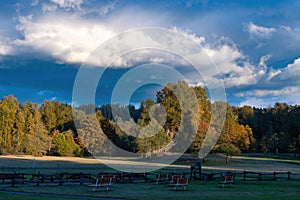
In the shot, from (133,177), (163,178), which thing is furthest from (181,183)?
(133,177)

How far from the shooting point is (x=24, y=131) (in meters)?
105

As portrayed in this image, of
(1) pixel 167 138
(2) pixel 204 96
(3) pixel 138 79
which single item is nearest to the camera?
(3) pixel 138 79

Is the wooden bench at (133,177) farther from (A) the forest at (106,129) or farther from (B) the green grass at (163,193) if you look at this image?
(A) the forest at (106,129)

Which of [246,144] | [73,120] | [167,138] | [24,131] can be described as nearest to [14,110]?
[24,131]

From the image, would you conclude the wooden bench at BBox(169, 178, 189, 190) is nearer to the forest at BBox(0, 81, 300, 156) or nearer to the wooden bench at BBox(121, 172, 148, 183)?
the wooden bench at BBox(121, 172, 148, 183)

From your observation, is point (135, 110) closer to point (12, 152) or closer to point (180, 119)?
point (180, 119)

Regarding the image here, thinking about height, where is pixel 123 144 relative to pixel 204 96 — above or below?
below

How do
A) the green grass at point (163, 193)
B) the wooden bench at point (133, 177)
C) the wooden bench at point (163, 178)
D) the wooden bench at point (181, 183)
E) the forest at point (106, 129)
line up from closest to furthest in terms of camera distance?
the green grass at point (163, 193)
the wooden bench at point (181, 183)
the wooden bench at point (163, 178)
the wooden bench at point (133, 177)
the forest at point (106, 129)

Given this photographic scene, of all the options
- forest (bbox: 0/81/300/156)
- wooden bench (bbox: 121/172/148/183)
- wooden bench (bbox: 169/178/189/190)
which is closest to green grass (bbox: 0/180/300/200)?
wooden bench (bbox: 169/178/189/190)

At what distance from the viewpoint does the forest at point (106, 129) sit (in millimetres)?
87500

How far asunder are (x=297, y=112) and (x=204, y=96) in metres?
27.7

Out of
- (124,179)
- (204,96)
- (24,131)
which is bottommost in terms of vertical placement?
(124,179)

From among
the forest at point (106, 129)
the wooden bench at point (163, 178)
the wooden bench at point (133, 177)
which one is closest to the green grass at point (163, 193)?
the wooden bench at point (163, 178)

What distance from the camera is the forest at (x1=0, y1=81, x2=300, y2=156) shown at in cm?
8750
